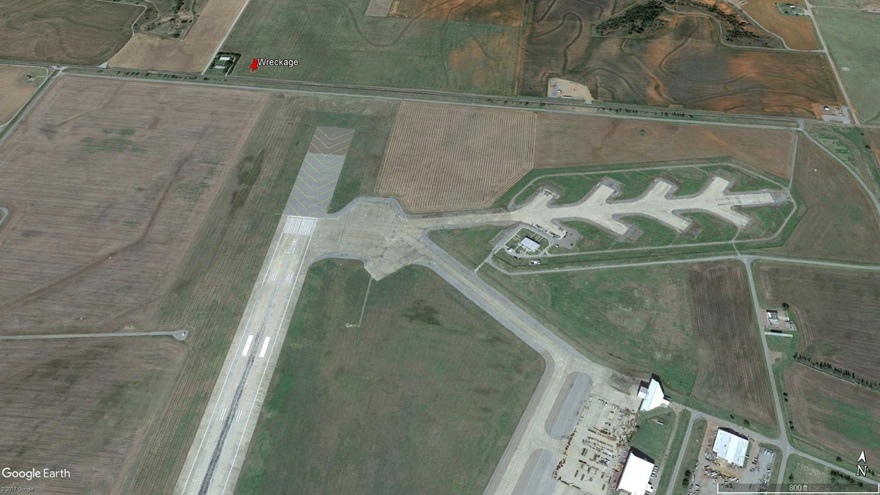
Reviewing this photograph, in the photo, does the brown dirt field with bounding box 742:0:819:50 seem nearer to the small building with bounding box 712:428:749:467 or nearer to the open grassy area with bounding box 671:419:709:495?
the small building with bounding box 712:428:749:467

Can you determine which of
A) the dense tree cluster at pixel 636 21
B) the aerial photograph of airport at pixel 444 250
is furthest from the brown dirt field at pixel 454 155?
the dense tree cluster at pixel 636 21

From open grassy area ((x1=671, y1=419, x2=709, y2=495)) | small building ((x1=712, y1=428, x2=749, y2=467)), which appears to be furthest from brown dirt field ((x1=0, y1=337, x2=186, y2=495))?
small building ((x1=712, y1=428, x2=749, y2=467))

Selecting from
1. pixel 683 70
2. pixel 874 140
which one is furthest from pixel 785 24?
pixel 874 140

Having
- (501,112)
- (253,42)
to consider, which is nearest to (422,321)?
(501,112)

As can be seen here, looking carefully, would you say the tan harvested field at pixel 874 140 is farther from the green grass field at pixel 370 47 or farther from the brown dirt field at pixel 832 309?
the green grass field at pixel 370 47

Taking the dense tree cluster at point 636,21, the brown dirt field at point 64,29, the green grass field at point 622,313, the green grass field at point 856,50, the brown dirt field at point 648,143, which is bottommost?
the green grass field at point 622,313
